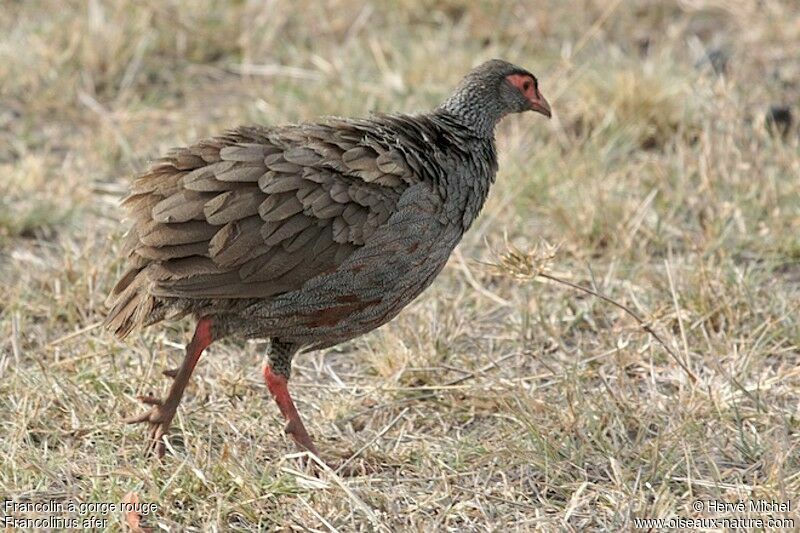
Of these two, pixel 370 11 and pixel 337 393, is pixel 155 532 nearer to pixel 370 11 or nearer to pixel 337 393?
pixel 337 393

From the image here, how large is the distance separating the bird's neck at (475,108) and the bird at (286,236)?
0.37m

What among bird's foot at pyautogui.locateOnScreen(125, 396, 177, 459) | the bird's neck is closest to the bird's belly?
bird's foot at pyautogui.locateOnScreen(125, 396, 177, 459)

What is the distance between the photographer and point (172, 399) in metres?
4.45

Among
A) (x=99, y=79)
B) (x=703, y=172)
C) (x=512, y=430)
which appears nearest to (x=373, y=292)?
(x=512, y=430)

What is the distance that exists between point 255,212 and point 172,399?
732mm

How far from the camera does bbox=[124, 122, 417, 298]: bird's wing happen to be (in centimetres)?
418

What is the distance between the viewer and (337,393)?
500cm

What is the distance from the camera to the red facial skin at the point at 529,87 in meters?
5.17

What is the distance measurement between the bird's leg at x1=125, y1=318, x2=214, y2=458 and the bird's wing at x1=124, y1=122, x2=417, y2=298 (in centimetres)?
24

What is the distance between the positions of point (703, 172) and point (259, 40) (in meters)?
3.10

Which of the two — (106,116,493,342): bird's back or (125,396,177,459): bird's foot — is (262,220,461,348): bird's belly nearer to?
(106,116,493,342): bird's back

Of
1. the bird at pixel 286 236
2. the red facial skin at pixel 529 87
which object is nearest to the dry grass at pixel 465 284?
the bird at pixel 286 236

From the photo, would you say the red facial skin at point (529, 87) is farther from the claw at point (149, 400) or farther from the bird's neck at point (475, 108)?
the claw at point (149, 400)

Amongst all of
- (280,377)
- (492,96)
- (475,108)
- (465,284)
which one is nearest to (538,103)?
(492,96)
